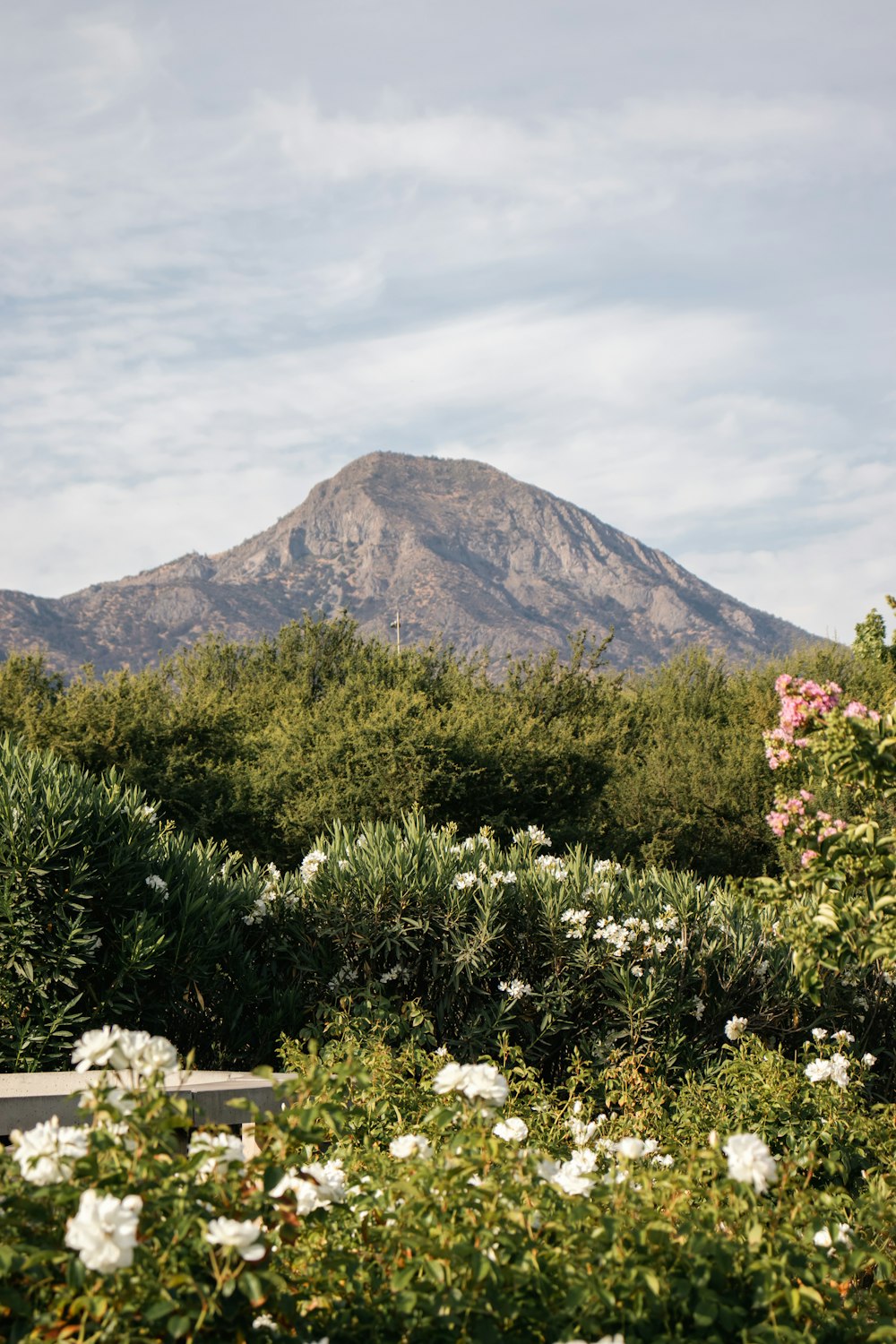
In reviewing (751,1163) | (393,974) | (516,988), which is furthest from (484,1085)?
(393,974)

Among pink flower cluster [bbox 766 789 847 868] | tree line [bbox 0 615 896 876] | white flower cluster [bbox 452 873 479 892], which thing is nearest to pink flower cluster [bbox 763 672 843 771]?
pink flower cluster [bbox 766 789 847 868]

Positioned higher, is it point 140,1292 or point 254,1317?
point 140,1292

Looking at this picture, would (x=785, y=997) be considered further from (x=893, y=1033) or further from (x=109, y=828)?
(x=109, y=828)

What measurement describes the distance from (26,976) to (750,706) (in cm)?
2441

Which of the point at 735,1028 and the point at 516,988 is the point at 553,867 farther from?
the point at 735,1028

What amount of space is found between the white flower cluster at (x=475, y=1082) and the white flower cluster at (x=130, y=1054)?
58 centimetres

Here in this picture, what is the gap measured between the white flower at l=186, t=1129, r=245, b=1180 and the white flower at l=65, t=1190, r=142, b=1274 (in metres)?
0.27

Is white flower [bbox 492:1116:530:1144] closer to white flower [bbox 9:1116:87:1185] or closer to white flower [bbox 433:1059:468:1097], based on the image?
white flower [bbox 433:1059:468:1097]

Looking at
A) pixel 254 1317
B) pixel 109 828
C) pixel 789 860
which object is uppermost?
pixel 109 828

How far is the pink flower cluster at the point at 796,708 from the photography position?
5.31 meters

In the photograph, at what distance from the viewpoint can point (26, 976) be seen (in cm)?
500

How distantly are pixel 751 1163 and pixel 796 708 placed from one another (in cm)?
339

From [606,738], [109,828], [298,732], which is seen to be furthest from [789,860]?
[109,828]

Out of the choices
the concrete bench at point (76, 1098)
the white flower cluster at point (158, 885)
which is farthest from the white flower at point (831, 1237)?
the white flower cluster at point (158, 885)
